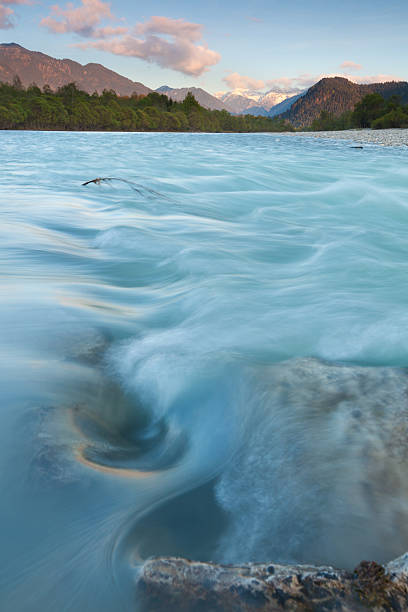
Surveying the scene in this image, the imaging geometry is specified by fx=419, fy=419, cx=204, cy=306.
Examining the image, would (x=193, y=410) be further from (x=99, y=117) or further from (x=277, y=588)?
(x=99, y=117)

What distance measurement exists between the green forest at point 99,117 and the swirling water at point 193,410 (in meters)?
96.1

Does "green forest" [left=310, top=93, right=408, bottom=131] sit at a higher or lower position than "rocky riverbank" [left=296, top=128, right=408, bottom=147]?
higher

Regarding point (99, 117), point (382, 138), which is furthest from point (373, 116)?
point (99, 117)

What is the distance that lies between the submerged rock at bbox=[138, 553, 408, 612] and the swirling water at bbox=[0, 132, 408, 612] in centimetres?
17

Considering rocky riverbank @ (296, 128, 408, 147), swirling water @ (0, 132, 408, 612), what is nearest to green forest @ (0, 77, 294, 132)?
rocky riverbank @ (296, 128, 408, 147)

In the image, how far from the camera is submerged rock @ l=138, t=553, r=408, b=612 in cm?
94

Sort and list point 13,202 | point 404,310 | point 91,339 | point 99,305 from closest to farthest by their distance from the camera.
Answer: point 91,339
point 404,310
point 99,305
point 13,202

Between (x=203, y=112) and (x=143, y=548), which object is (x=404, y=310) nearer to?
(x=143, y=548)

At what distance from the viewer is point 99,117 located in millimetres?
93438

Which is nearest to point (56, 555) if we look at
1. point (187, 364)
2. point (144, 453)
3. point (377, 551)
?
point (144, 453)

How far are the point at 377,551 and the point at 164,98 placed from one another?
133224mm

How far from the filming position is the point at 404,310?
3.29m

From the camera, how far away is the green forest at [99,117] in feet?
297

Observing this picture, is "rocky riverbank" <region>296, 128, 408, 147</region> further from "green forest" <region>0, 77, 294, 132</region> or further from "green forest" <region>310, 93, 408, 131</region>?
"green forest" <region>0, 77, 294, 132</region>
